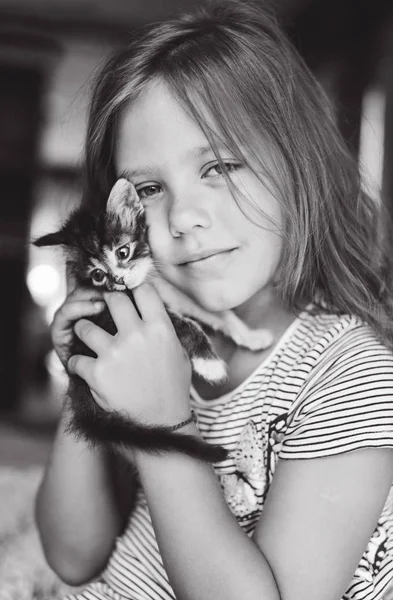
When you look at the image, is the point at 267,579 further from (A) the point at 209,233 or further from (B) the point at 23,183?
(B) the point at 23,183

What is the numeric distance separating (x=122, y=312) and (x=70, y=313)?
0.18 meters

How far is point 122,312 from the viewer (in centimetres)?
102

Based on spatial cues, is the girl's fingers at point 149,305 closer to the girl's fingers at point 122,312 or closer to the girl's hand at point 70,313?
the girl's fingers at point 122,312

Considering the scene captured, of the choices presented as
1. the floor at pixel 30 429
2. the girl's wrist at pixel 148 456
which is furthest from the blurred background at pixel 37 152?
the girl's wrist at pixel 148 456

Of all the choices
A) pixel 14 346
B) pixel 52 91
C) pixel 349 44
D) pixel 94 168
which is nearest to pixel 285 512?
pixel 94 168

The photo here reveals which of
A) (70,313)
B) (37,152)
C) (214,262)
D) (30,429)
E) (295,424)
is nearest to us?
(295,424)

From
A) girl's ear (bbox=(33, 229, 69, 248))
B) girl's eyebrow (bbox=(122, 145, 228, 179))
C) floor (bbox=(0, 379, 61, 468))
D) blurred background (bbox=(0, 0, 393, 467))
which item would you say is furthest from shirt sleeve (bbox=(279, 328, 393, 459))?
blurred background (bbox=(0, 0, 393, 467))

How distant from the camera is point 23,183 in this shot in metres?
4.29

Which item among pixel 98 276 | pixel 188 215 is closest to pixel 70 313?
pixel 98 276

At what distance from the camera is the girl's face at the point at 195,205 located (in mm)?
1012

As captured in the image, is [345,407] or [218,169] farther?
[218,169]

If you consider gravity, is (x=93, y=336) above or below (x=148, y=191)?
below

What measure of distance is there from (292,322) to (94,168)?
483 mm

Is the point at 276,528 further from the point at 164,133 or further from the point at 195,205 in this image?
the point at 164,133
